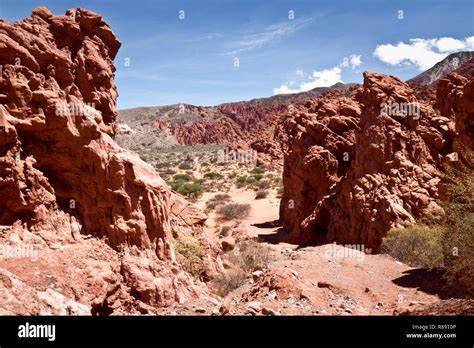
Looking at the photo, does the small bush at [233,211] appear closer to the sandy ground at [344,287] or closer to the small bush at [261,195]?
the small bush at [261,195]

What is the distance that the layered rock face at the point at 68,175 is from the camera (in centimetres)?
816

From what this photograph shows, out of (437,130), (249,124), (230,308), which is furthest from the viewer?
(249,124)

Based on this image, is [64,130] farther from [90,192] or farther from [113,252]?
[113,252]

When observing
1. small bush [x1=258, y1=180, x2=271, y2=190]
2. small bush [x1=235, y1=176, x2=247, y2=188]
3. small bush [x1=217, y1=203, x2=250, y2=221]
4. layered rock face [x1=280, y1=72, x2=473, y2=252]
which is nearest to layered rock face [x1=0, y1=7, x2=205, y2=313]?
layered rock face [x1=280, y1=72, x2=473, y2=252]

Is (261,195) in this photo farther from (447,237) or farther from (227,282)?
(447,237)

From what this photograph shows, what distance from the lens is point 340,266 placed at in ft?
41.7

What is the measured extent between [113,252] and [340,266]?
22.4 feet

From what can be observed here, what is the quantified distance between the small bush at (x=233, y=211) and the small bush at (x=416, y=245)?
15.7 metres

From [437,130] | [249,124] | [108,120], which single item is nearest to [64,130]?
[108,120]

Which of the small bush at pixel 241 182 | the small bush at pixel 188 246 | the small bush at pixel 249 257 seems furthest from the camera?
the small bush at pixel 241 182

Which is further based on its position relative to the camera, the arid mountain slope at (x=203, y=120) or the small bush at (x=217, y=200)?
the arid mountain slope at (x=203, y=120)

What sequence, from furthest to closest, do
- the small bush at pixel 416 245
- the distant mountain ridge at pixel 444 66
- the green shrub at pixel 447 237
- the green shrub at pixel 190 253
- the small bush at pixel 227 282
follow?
the distant mountain ridge at pixel 444 66, the small bush at pixel 416 245, the green shrub at pixel 190 253, the small bush at pixel 227 282, the green shrub at pixel 447 237

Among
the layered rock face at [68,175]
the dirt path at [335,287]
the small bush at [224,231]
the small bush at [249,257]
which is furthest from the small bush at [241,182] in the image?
the layered rock face at [68,175]

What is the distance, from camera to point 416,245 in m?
13.3
